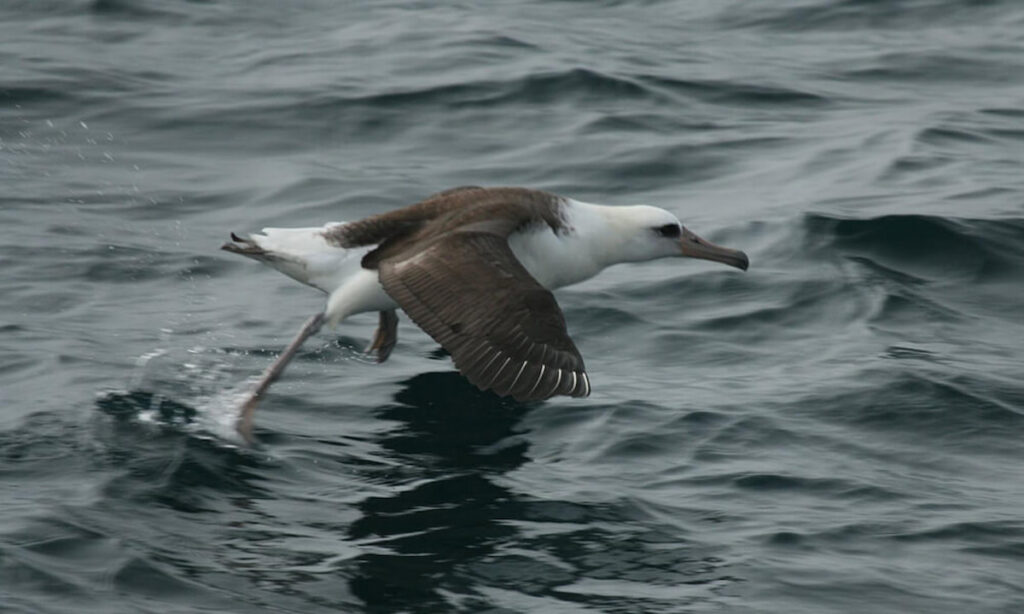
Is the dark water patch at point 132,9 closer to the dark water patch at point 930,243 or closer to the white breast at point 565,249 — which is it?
the dark water patch at point 930,243

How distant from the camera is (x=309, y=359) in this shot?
10.3 meters

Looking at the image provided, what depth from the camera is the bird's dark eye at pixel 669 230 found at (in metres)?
10.1

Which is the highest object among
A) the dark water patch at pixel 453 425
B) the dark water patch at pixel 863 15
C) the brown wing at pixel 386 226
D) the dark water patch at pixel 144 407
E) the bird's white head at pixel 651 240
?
the dark water patch at pixel 863 15

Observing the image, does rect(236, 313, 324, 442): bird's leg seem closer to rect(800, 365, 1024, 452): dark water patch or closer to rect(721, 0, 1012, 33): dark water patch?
rect(800, 365, 1024, 452): dark water patch

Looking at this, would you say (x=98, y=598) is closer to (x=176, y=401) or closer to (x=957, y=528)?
(x=176, y=401)

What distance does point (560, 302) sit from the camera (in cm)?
1116

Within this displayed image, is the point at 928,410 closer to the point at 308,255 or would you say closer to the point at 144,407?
the point at 308,255

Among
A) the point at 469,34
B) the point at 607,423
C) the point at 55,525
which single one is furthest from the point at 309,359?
the point at 469,34

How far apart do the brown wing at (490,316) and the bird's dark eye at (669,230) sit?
5.60 feet

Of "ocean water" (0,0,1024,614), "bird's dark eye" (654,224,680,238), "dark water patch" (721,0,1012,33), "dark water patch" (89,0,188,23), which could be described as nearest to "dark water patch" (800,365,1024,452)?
"ocean water" (0,0,1024,614)

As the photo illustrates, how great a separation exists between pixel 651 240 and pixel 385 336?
1.59 m

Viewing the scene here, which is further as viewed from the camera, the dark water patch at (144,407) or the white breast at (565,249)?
the white breast at (565,249)

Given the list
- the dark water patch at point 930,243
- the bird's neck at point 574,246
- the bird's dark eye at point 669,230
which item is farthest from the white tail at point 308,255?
the dark water patch at point 930,243

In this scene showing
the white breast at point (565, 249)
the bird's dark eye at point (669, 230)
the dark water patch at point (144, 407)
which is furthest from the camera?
the bird's dark eye at point (669, 230)
